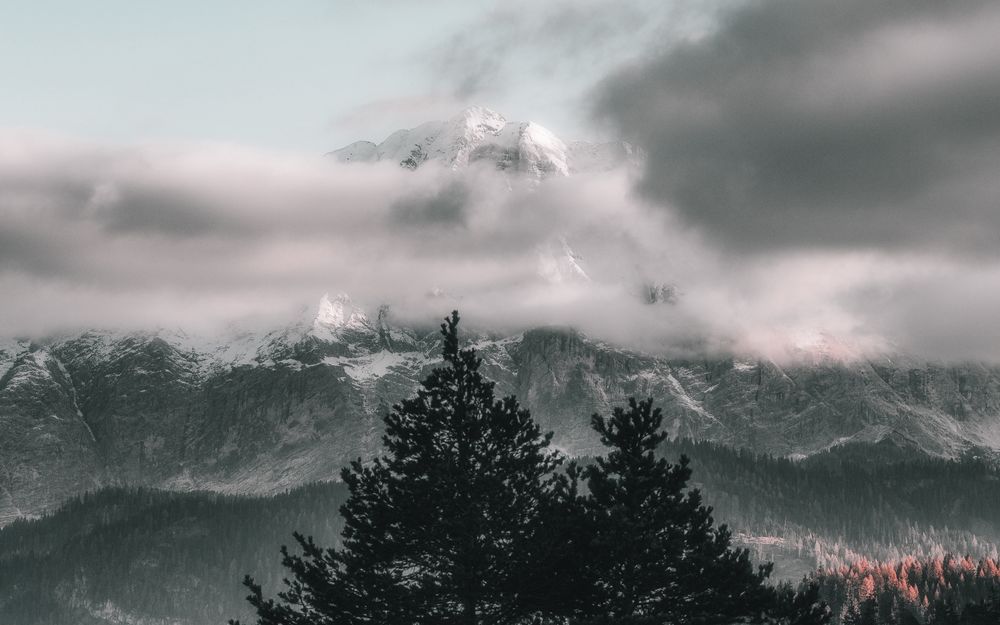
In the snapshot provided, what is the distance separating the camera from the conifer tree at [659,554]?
52.3 m

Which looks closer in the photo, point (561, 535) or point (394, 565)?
point (561, 535)

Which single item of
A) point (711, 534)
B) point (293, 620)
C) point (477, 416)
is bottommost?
point (293, 620)

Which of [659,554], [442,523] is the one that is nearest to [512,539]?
[442,523]

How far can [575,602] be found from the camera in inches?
2108

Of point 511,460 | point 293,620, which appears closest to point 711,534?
point 511,460

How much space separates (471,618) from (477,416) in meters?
7.65

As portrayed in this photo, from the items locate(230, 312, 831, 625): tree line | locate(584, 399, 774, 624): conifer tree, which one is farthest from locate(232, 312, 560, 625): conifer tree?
locate(584, 399, 774, 624): conifer tree

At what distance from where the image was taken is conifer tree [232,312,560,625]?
54000 mm

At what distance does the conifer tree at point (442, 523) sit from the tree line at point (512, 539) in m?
0.05

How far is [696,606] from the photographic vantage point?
53469mm

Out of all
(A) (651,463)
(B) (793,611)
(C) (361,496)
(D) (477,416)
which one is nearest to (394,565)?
(C) (361,496)

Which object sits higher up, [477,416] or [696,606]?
[477,416]

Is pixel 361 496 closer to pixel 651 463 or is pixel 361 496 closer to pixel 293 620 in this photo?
pixel 293 620

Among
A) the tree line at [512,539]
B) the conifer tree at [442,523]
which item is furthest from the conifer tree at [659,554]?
the conifer tree at [442,523]
